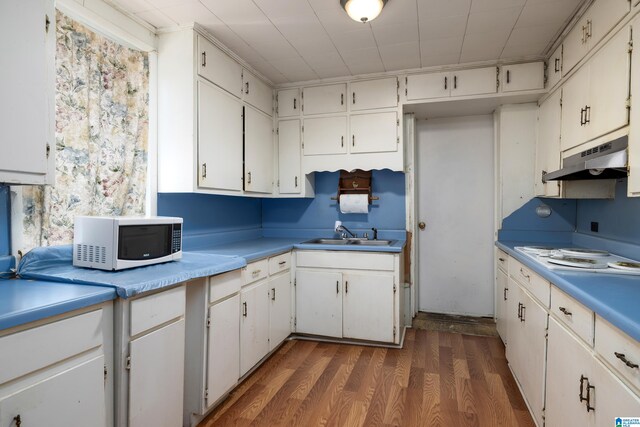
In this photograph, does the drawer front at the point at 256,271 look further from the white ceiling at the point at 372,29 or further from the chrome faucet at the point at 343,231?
the white ceiling at the point at 372,29

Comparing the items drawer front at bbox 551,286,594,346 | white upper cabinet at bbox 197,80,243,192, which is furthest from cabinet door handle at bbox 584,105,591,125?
white upper cabinet at bbox 197,80,243,192

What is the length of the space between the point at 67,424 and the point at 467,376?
2321mm

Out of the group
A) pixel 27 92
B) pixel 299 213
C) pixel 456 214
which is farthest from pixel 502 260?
pixel 27 92

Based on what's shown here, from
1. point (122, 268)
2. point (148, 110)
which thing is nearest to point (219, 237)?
point (148, 110)

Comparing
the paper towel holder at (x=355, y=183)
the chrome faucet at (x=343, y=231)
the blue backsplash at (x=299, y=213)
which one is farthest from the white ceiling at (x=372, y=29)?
the chrome faucet at (x=343, y=231)

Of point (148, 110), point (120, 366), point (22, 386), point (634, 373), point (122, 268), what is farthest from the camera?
point (148, 110)

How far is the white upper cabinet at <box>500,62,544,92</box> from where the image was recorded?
9.45 ft

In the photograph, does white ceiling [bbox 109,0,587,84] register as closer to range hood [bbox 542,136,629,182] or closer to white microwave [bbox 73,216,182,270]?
range hood [bbox 542,136,629,182]

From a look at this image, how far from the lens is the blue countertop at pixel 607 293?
103cm

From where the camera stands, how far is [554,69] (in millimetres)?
2664

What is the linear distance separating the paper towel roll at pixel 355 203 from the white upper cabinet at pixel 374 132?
446 mm

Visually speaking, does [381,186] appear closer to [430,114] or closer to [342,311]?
[430,114]

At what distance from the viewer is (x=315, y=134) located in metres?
3.45

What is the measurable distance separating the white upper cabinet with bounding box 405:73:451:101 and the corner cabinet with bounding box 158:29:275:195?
1493 mm
